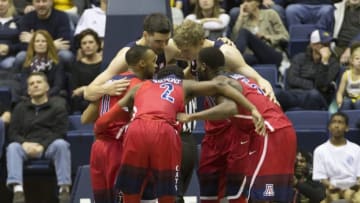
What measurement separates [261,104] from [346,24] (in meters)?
5.22

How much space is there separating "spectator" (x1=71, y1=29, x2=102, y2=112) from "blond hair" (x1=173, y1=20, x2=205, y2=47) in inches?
160

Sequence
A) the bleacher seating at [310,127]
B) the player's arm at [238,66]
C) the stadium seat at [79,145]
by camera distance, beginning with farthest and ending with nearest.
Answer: the bleacher seating at [310,127]
the stadium seat at [79,145]
the player's arm at [238,66]

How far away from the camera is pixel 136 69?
10.8m

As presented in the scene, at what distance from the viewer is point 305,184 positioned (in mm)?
Answer: 13578

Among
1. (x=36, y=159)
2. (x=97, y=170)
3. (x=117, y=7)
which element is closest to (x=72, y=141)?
(x=36, y=159)

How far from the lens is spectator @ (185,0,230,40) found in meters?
15.6

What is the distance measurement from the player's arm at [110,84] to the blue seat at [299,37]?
16.2ft

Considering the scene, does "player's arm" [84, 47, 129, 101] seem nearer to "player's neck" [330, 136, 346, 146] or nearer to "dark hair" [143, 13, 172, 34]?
"dark hair" [143, 13, 172, 34]

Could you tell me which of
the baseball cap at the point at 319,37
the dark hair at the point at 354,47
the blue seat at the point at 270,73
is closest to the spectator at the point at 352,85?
the dark hair at the point at 354,47

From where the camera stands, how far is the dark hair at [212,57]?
35.1 ft

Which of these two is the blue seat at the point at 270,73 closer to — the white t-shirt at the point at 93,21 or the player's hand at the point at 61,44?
the white t-shirt at the point at 93,21

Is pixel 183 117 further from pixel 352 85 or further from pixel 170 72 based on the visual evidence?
pixel 352 85

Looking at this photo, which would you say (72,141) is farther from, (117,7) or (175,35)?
(175,35)

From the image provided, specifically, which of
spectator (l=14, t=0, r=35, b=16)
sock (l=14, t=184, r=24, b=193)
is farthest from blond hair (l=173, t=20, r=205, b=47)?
spectator (l=14, t=0, r=35, b=16)
